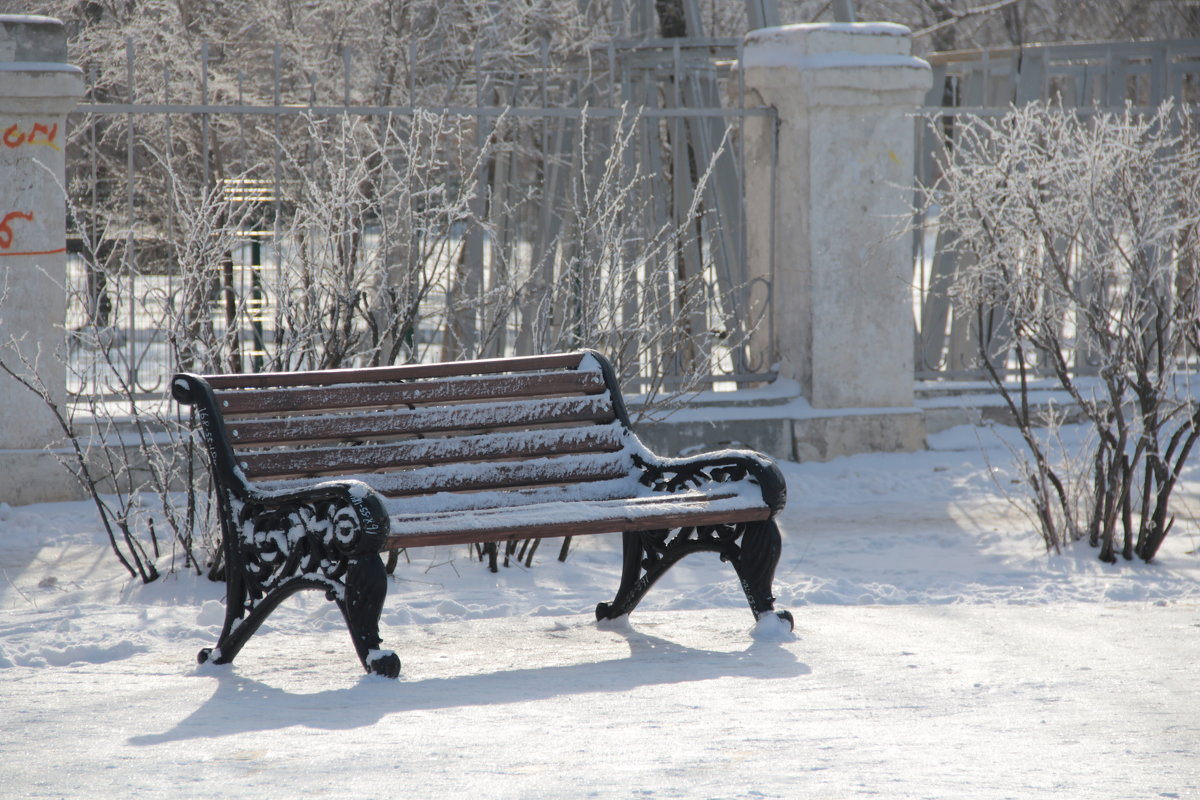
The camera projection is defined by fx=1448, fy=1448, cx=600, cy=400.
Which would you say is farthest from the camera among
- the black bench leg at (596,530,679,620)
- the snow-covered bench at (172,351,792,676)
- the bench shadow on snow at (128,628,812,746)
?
the black bench leg at (596,530,679,620)

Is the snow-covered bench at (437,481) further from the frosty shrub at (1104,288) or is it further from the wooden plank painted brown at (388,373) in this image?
the frosty shrub at (1104,288)

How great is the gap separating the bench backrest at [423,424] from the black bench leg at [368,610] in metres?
0.48

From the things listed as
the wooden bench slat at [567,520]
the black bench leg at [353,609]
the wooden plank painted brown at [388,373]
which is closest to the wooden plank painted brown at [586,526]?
the wooden bench slat at [567,520]

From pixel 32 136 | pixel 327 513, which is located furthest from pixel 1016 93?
pixel 327 513

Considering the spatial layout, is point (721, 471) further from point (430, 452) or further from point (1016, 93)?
point (1016, 93)

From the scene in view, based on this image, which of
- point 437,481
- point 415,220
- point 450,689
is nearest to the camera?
point 450,689

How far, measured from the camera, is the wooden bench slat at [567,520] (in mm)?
4086

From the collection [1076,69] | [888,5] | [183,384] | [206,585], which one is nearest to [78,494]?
[206,585]

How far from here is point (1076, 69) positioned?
984 centimetres

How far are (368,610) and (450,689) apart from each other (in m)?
0.31

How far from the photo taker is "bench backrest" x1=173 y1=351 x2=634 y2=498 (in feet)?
14.4

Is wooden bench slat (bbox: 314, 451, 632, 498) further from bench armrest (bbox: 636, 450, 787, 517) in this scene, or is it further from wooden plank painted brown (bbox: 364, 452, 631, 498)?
bench armrest (bbox: 636, 450, 787, 517)

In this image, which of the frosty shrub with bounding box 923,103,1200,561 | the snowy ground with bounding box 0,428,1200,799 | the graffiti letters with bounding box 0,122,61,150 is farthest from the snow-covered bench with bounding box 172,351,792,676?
the graffiti letters with bounding box 0,122,61,150

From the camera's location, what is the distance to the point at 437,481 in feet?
15.1
